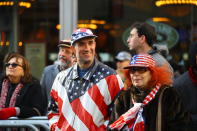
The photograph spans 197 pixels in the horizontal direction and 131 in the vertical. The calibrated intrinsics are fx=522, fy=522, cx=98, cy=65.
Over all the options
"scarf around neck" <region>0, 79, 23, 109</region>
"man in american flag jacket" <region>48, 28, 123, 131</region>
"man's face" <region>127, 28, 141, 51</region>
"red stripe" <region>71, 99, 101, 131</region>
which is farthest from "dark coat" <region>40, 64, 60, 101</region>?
"red stripe" <region>71, 99, 101, 131</region>

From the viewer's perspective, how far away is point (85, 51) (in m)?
4.83

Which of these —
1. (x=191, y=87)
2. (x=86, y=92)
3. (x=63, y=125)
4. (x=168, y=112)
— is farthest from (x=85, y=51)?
(x=191, y=87)

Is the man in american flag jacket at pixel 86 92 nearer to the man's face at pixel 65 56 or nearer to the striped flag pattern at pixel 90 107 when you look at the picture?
the striped flag pattern at pixel 90 107

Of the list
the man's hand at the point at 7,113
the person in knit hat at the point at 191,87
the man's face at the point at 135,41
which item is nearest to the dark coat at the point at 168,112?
the person in knit hat at the point at 191,87

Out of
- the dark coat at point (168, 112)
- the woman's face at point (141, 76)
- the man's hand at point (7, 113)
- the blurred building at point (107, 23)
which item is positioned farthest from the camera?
the blurred building at point (107, 23)

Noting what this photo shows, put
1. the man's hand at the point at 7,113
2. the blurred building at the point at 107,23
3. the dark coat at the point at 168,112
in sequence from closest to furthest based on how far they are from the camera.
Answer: the dark coat at the point at 168,112 < the man's hand at the point at 7,113 < the blurred building at the point at 107,23

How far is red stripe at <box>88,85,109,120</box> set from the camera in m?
4.76

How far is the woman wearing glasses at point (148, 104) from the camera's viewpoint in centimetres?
442

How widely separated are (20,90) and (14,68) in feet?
1.09

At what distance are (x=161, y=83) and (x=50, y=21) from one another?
6.50 m

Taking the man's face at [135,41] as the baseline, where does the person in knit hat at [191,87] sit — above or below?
below

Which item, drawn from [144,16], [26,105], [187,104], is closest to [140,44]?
[187,104]

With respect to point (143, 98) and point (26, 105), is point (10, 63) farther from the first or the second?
point (143, 98)

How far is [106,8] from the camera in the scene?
10.7 metres
